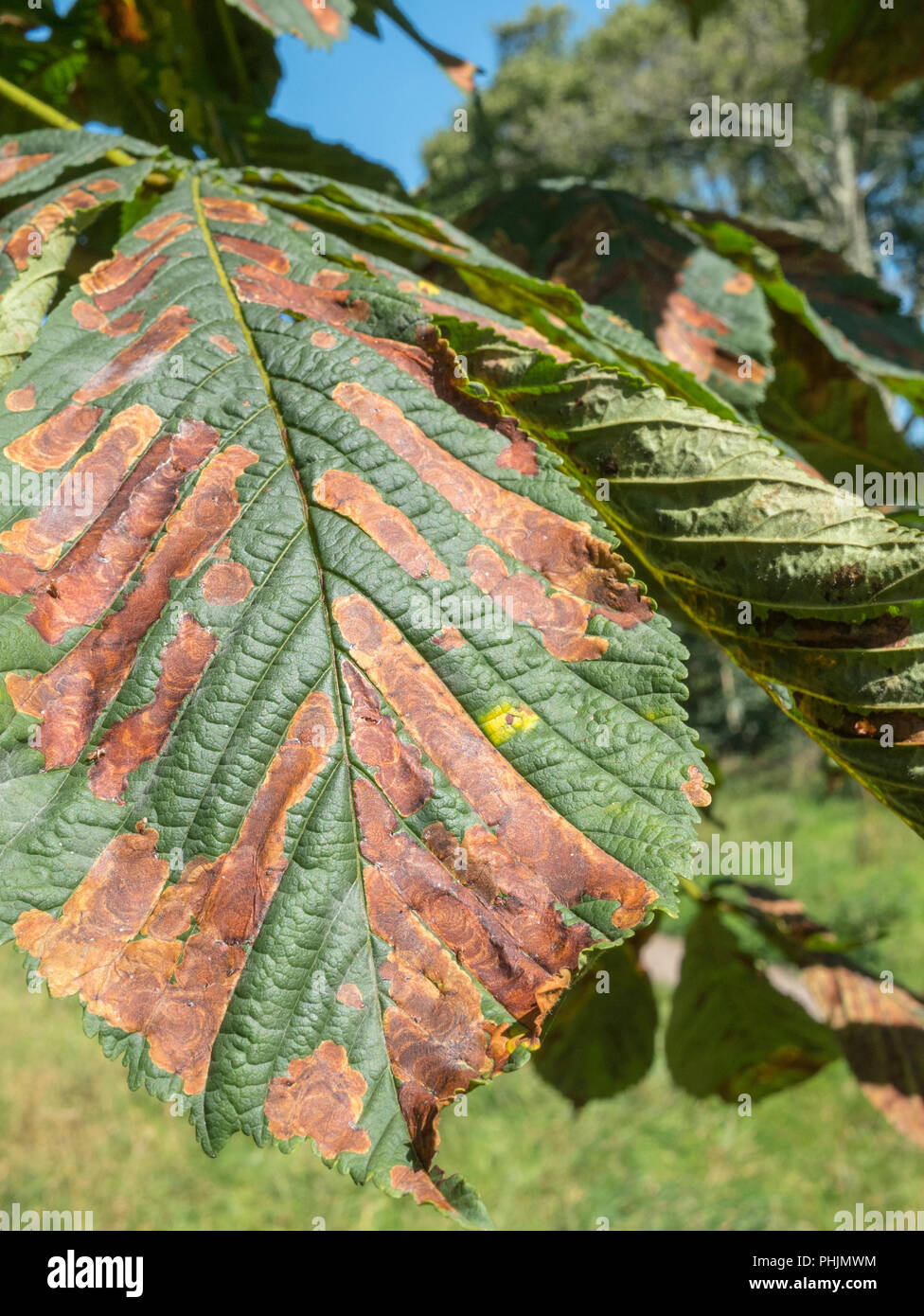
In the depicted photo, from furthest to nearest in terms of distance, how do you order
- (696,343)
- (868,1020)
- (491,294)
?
(868,1020) < (696,343) < (491,294)

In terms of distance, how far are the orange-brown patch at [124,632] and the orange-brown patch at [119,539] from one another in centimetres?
1

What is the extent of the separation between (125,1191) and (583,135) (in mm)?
16989

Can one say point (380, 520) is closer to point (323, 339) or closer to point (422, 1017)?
point (323, 339)

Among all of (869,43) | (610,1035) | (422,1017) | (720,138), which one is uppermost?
(720,138)

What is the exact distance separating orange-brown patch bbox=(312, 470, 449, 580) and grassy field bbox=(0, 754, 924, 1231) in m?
3.58

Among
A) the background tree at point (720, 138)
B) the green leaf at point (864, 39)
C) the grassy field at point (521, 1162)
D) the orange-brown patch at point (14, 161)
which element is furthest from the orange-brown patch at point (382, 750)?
the background tree at point (720, 138)

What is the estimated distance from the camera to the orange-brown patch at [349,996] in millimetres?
697

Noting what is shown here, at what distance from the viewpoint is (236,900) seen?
0.73m

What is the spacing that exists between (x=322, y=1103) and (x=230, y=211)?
2.70ft

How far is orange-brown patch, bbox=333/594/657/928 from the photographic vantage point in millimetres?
725

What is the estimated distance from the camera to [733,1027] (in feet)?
7.03

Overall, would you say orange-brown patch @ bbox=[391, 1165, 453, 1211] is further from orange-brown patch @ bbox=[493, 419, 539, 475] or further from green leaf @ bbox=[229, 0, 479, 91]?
green leaf @ bbox=[229, 0, 479, 91]

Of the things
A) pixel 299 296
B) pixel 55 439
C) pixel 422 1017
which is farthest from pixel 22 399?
pixel 422 1017

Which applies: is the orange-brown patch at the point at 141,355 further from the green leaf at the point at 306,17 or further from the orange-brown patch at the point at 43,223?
the green leaf at the point at 306,17
